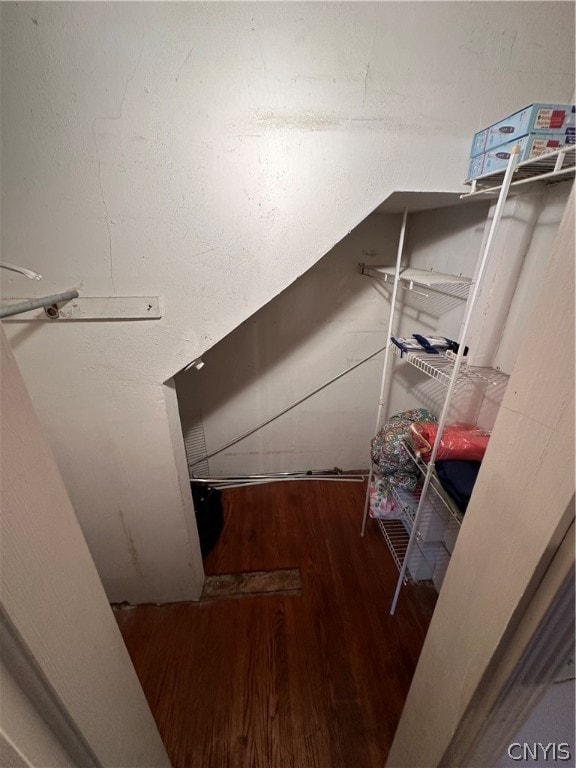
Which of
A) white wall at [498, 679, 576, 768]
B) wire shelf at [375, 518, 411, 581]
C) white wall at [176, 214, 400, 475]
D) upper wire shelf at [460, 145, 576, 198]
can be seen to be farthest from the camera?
white wall at [176, 214, 400, 475]

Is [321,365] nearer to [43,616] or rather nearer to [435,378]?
[435,378]

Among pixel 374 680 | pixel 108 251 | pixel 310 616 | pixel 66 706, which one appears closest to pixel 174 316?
pixel 108 251

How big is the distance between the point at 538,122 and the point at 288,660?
6.58 ft

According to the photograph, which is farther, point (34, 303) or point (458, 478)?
point (458, 478)

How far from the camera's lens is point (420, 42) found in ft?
2.59

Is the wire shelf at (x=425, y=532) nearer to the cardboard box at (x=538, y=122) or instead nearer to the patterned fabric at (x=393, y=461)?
the patterned fabric at (x=393, y=461)

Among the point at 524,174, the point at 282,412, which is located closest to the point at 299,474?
the point at 282,412

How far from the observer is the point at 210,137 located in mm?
804

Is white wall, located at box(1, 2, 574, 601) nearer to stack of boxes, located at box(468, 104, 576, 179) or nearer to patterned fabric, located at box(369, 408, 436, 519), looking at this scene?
stack of boxes, located at box(468, 104, 576, 179)

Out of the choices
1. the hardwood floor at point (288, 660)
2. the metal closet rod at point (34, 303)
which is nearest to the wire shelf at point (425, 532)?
the hardwood floor at point (288, 660)

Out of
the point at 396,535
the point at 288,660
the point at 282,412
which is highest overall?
the point at 282,412

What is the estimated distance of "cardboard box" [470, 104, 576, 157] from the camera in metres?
0.73

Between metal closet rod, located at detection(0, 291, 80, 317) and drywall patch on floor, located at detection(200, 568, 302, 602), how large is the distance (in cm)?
148

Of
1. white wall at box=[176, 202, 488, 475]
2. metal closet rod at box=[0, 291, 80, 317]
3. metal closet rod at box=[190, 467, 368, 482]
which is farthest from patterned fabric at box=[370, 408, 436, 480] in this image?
metal closet rod at box=[0, 291, 80, 317]
